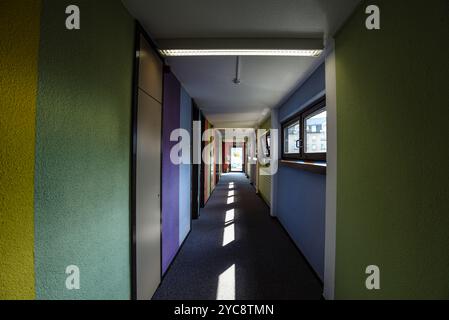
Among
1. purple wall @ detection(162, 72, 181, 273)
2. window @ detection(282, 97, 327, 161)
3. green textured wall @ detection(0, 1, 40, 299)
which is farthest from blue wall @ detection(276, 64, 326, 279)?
green textured wall @ detection(0, 1, 40, 299)

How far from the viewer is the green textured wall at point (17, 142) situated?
2.29 ft

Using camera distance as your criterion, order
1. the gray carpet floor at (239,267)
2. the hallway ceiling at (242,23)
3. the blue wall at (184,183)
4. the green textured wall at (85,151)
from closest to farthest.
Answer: the green textured wall at (85,151) → the hallway ceiling at (242,23) → the gray carpet floor at (239,267) → the blue wall at (184,183)

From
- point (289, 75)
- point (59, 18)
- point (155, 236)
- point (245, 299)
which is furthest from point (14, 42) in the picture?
point (289, 75)

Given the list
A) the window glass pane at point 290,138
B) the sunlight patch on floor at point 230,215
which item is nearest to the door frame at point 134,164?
the sunlight patch on floor at point 230,215

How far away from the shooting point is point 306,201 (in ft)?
9.14

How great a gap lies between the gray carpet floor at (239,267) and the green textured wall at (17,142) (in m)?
1.58

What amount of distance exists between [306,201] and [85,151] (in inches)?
107

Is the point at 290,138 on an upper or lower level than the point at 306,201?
upper

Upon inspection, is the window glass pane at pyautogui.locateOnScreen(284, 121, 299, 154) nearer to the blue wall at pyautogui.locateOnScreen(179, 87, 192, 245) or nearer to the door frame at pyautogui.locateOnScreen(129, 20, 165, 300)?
the blue wall at pyautogui.locateOnScreen(179, 87, 192, 245)

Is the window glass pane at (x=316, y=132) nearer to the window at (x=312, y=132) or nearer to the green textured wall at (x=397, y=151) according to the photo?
the window at (x=312, y=132)

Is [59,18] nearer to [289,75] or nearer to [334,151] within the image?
[334,151]

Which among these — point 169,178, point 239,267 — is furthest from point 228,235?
point 169,178

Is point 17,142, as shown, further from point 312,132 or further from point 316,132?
point 312,132

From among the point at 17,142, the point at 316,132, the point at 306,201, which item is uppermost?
the point at 316,132
